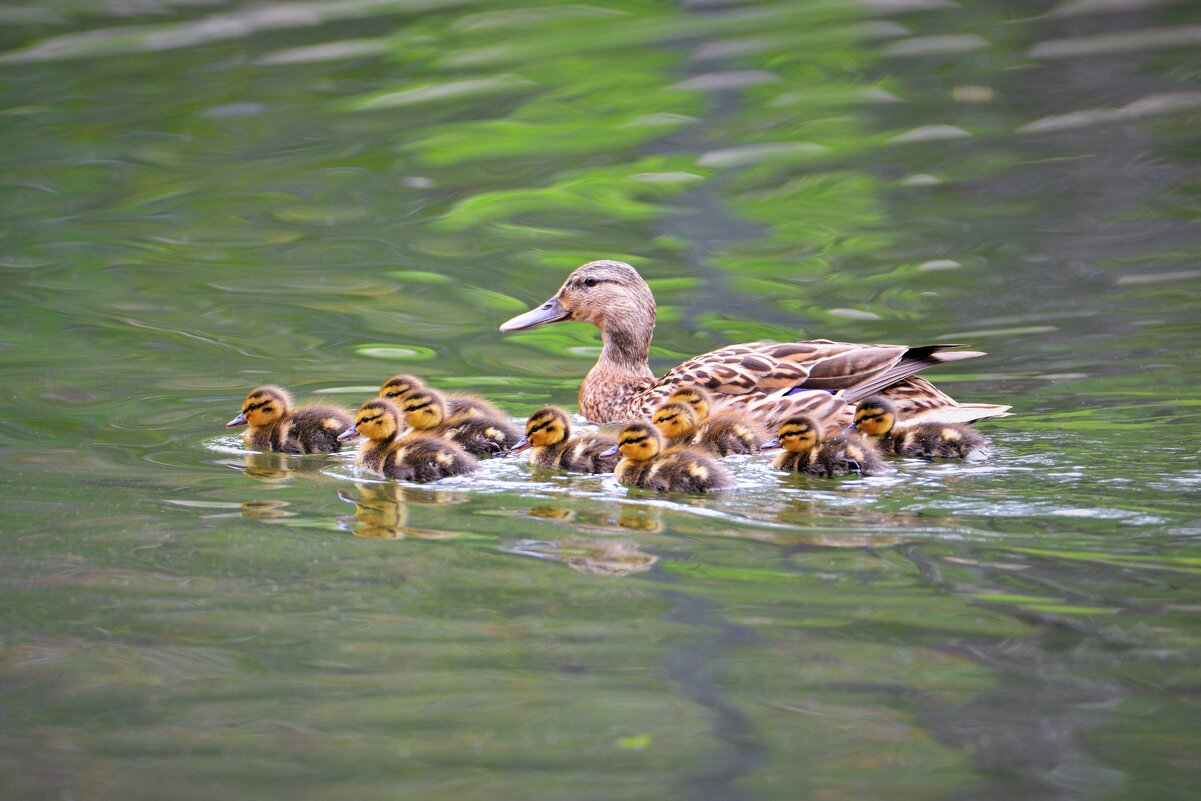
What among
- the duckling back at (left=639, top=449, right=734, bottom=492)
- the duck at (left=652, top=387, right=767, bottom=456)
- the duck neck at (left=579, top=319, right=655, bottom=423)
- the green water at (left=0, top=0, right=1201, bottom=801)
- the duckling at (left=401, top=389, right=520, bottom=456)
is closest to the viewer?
the green water at (left=0, top=0, right=1201, bottom=801)

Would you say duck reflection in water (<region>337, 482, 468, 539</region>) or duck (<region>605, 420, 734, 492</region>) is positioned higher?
duck (<region>605, 420, 734, 492</region>)

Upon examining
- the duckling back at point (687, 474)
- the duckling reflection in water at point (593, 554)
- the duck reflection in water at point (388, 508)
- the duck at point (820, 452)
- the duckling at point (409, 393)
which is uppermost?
the duckling at point (409, 393)

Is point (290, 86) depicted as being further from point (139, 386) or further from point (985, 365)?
point (985, 365)

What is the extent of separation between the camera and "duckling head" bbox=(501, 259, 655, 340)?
5.96 m

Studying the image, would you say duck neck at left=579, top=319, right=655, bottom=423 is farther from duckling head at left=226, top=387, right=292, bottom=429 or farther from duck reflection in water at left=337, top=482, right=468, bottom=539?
duck reflection in water at left=337, top=482, right=468, bottom=539

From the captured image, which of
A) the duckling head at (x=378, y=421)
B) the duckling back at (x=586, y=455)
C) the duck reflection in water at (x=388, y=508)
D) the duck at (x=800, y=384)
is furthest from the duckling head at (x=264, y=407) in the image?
the duck at (x=800, y=384)

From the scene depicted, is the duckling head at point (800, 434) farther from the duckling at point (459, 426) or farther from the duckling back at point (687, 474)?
the duckling at point (459, 426)

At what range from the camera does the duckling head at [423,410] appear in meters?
4.81

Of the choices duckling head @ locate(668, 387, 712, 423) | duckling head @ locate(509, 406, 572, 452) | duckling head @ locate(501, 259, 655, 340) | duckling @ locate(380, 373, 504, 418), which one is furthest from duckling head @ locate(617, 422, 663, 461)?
duckling head @ locate(501, 259, 655, 340)

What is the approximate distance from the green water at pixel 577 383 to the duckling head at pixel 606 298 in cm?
32

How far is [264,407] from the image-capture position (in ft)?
16.1

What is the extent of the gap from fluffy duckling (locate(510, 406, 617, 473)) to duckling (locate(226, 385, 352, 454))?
0.64m

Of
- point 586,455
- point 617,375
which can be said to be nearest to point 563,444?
point 586,455

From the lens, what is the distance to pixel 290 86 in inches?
410
